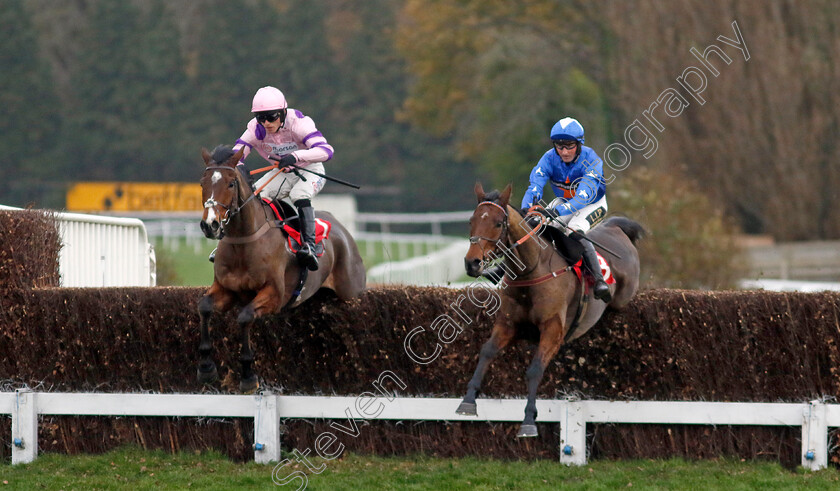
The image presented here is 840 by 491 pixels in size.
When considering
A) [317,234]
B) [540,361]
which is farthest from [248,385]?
[540,361]

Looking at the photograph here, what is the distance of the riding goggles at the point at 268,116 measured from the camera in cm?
745

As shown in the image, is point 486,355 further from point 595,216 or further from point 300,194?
point 300,194

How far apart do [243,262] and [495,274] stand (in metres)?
1.68

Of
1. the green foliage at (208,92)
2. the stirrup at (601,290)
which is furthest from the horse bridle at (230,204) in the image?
the green foliage at (208,92)

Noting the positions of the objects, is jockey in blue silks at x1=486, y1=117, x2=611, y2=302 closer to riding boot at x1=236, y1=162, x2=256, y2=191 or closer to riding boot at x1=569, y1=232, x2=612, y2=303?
riding boot at x1=569, y1=232, x2=612, y2=303

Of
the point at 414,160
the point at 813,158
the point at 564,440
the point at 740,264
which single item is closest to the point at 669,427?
the point at 564,440

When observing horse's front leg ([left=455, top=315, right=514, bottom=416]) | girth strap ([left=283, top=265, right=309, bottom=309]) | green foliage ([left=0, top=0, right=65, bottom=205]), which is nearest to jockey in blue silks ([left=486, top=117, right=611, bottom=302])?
horse's front leg ([left=455, top=315, right=514, bottom=416])

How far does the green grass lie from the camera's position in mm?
7004

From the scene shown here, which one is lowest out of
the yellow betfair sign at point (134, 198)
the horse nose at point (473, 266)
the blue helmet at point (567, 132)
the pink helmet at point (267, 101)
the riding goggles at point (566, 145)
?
the horse nose at point (473, 266)

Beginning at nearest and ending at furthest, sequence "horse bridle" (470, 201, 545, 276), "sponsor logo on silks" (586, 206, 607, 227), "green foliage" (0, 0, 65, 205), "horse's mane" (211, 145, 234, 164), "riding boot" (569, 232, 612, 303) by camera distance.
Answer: "horse bridle" (470, 201, 545, 276) < "horse's mane" (211, 145, 234, 164) < "riding boot" (569, 232, 612, 303) < "sponsor logo on silks" (586, 206, 607, 227) < "green foliage" (0, 0, 65, 205)

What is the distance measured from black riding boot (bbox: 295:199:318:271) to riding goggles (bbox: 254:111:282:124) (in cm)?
64

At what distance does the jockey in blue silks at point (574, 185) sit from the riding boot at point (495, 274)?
0.43 m

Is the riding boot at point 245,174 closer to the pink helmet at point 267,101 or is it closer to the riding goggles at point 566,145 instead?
the pink helmet at point 267,101

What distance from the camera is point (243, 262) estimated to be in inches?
284
